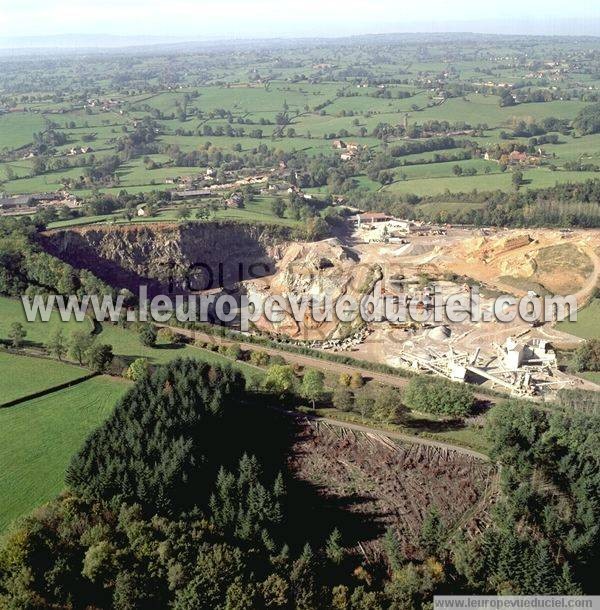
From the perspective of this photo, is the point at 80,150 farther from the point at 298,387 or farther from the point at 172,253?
the point at 298,387

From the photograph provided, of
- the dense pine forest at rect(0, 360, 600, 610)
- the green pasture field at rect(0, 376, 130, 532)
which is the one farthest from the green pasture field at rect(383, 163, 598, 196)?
the green pasture field at rect(0, 376, 130, 532)

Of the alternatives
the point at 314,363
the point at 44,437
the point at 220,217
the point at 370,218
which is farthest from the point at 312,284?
the point at 44,437

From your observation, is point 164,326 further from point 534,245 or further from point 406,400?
point 534,245

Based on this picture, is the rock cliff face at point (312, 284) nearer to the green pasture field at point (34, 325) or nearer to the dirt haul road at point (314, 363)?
the dirt haul road at point (314, 363)

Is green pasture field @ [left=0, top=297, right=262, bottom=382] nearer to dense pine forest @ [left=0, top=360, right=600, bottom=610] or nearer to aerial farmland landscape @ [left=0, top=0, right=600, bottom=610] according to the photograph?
aerial farmland landscape @ [left=0, top=0, right=600, bottom=610]

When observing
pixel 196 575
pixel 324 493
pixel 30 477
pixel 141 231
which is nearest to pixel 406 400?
pixel 324 493

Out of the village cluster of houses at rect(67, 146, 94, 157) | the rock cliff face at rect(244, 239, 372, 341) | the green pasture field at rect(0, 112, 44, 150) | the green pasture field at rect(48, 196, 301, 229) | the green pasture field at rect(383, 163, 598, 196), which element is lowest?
the rock cliff face at rect(244, 239, 372, 341)
